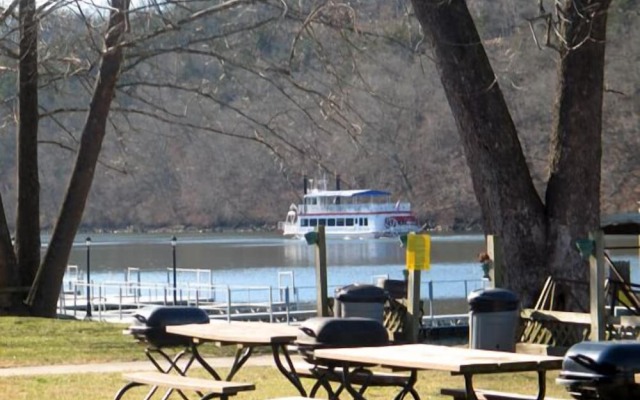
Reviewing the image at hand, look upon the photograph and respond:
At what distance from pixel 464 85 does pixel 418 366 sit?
10.5m

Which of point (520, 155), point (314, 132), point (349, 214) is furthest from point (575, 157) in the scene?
point (349, 214)

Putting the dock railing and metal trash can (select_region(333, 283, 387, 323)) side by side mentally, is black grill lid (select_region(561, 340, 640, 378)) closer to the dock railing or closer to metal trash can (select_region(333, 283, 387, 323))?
metal trash can (select_region(333, 283, 387, 323))

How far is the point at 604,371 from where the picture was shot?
7137 millimetres

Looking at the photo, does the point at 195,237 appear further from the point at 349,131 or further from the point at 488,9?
the point at 349,131

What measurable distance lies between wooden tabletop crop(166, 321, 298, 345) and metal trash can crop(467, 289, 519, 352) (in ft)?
17.9

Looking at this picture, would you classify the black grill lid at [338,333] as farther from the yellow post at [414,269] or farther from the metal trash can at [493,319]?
the yellow post at [414,269]

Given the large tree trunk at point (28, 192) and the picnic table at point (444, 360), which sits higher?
the large tree trunk at point (28, 192)

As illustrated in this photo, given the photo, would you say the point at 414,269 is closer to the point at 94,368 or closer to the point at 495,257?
the point at 495,257

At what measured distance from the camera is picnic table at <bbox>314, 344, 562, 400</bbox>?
7.27 m

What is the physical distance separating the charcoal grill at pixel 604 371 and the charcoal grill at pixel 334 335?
175 cm

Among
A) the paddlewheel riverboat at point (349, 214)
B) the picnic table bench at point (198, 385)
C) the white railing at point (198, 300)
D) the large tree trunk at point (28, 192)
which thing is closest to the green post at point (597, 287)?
the picnic table bench at point (198, 385)

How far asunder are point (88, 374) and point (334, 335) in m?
6.37

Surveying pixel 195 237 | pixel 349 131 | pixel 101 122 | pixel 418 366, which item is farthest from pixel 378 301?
pixel 195 237

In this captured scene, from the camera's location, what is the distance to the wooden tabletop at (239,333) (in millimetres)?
9039
